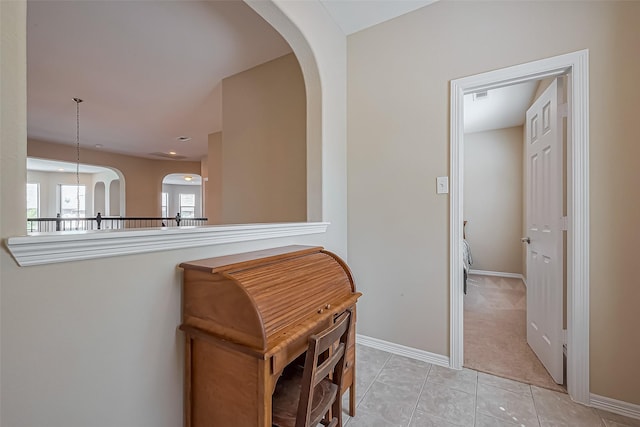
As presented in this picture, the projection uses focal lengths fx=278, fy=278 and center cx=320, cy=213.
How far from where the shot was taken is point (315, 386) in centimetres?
120

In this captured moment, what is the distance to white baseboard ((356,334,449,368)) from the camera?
209cm

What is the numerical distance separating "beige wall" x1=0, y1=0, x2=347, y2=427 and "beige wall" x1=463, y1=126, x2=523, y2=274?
195 inches

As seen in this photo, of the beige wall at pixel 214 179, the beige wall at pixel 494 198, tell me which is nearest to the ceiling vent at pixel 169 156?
the beige wall at pixel 214 179

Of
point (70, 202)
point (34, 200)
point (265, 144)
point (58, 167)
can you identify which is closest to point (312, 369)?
point (265, 144)

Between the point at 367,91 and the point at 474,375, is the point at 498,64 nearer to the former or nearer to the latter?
the point at 367,91

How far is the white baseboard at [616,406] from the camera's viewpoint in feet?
5.14

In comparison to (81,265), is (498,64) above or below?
above

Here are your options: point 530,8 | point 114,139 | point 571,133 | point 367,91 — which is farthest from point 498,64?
point 114,139

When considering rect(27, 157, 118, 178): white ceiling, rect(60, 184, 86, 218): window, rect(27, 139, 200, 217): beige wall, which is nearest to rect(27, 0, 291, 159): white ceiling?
rect(27, 139, 200, 217): beige wall

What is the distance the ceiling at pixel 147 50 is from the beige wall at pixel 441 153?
1.38 ft

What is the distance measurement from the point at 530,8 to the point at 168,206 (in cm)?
1399

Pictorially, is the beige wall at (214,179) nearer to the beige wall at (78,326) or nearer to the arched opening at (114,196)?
the beige wall at (78,326)

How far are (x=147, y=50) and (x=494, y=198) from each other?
17.6 ft

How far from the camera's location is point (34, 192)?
382 inches
